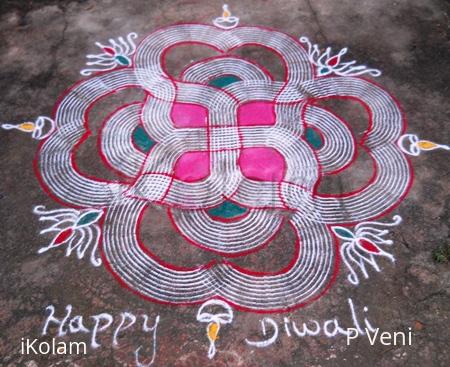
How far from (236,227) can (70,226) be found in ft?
6.04

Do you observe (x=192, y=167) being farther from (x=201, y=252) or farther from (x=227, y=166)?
(x=201, y=252)

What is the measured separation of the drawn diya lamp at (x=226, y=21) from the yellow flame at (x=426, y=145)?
341 centimetres

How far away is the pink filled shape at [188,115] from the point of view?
5.88 meters

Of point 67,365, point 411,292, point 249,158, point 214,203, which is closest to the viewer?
point 67,365

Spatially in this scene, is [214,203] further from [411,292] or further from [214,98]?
[411,292]

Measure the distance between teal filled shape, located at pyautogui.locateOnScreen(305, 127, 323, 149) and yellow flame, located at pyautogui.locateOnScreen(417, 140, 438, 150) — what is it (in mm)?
1229

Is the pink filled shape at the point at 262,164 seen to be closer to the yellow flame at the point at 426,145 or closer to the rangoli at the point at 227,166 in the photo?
the rangoli at the point at 227,166

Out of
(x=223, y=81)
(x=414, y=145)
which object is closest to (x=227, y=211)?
(x=223, y=81)

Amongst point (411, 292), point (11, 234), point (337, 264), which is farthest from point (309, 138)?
point (11, 234)

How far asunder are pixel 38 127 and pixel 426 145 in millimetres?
4973

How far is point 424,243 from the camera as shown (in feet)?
15.7

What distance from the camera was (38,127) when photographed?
19.2 ft

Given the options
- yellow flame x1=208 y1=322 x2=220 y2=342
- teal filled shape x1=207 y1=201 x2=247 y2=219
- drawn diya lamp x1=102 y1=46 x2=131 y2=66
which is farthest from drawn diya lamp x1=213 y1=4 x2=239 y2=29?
yellow flame x1=208 y1=322 x2=220 y2=342

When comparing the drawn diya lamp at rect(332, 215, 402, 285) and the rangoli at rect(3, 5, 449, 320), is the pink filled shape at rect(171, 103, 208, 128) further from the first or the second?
the drawn diya lamp at rect(332, 215, 402, 285)
